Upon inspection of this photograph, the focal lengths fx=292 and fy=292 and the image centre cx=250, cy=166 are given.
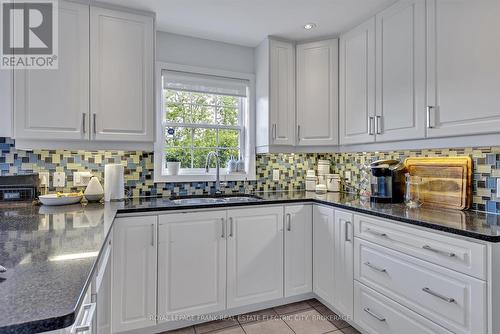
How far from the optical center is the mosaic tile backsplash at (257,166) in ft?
6.24

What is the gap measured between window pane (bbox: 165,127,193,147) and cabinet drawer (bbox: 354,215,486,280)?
1.68 metres

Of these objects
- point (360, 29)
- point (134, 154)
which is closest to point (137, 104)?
point (134, 154)

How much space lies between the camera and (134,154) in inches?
99.7

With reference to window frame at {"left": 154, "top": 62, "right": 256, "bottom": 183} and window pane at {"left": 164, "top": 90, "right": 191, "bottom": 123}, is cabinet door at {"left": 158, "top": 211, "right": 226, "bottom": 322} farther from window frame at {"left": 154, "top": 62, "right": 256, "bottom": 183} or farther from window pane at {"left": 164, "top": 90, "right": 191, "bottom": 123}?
window pane at {"left": 164, "top": 90, "right": 191, "bottom": 123}

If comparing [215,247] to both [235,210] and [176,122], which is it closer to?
[235,210]

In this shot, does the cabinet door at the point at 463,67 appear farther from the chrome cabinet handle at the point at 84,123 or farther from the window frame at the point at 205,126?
the chrome cabinet handle at the point at 84,123

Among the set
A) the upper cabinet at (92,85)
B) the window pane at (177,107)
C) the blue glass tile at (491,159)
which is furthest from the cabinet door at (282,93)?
the blue glass tile at (491,159)

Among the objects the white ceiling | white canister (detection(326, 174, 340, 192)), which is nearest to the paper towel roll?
the white ceiling

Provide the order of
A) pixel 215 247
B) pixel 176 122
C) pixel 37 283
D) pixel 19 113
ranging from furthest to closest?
pixel 176 122 < pixel 215 247 < pixel 19 113 < pixel 37 283

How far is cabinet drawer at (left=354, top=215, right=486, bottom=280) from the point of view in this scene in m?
1.37

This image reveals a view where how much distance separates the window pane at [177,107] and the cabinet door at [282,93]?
2.65 ft

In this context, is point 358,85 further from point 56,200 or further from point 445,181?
point 56,200

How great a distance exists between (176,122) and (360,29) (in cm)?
181

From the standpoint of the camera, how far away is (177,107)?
9.10 feet
